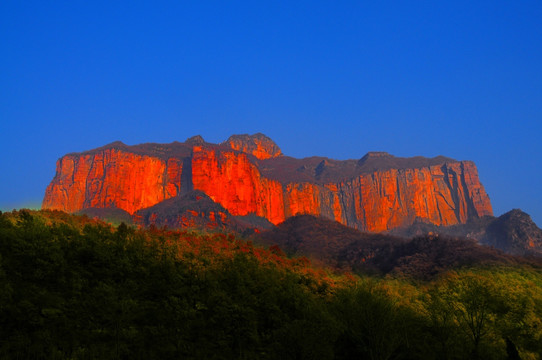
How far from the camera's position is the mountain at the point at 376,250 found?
87688 millimetres

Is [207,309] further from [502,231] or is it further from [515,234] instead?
[502,231]

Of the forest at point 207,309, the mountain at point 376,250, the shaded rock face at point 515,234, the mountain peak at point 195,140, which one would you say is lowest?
the forest at point 207,309

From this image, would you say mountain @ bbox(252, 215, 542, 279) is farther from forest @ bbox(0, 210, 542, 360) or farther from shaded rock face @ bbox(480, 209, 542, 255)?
shaded rock face @ bbox(480, 209, 542, 255)

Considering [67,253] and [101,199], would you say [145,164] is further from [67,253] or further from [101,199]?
[67,253]

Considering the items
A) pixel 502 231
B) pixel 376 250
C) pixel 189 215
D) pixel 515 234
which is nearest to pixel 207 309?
pixel 376 250

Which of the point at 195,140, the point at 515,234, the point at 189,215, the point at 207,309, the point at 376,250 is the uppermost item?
the point at 195,140

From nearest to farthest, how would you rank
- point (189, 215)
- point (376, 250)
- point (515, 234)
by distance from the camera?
point (376, 250)
point (189, 215)
point (515, 234)

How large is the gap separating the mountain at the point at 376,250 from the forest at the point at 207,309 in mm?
29525

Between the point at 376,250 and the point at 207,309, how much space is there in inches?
2783

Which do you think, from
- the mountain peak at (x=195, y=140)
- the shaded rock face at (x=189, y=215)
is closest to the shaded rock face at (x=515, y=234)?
the shaded rock face at (x=189, y=215)

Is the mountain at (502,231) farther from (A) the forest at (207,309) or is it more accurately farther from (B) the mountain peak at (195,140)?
(A) the forest at (207,309)

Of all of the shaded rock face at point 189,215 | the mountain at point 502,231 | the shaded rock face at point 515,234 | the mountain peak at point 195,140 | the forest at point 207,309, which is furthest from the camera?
the mountain peak at point 195,140

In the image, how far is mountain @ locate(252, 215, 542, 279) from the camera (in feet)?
288

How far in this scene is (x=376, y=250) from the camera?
10669 cm
